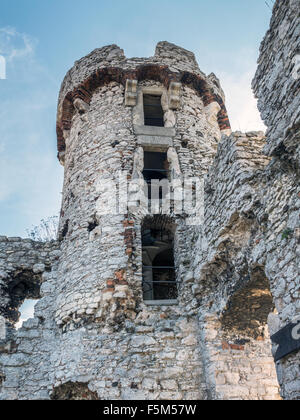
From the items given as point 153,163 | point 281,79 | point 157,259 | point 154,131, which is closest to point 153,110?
point 153,163

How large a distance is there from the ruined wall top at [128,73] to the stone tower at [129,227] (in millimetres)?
29

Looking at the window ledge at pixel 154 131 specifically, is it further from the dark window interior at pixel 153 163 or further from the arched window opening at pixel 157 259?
the arched window opening at pixel 157 259

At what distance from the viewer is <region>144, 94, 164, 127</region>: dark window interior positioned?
29.3 feet

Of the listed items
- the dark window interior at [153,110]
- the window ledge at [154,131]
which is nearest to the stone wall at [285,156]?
the window ledge at [154,131]

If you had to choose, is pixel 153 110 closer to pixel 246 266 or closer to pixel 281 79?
pixel 281 79

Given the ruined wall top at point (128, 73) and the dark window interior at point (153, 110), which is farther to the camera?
the dark window interior at point (153, 110)

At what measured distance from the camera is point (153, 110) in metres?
9.41

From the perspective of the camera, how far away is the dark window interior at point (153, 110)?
29.3 feet

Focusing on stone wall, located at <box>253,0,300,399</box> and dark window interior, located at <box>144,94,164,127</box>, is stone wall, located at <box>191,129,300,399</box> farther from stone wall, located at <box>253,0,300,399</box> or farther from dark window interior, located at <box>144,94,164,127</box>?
dark window interior, located at <box>144,94,164,127</box>

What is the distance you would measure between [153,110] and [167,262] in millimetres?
4246

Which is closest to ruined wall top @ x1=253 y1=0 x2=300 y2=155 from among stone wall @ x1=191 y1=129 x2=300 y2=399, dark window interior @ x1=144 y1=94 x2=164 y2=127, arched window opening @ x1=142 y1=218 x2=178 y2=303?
stone wall @ x1=191 y1=129 x2=300 y2=399
